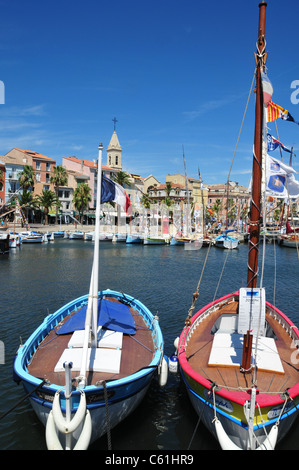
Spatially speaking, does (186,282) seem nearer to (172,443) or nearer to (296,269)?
(296,269)

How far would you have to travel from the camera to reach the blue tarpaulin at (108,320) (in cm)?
1334

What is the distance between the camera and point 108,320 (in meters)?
13.7

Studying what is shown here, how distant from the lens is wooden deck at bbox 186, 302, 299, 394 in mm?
10016

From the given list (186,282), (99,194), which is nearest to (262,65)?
(99,194)

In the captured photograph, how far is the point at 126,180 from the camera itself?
109 meters

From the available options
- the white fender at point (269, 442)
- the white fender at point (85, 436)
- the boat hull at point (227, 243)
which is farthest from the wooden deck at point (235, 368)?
the boat hull at point (227, 243)

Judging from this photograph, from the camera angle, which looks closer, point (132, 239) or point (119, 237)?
point (132, 239)

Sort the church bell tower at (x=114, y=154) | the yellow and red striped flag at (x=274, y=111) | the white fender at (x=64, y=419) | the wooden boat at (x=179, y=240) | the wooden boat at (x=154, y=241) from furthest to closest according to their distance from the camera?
1. the church bell tower at (x=114, y=154)
2. the wooden boat at (x=154, y=241)
3. the wooden boat at (x=179, y=240)
4. the yellow and red striped flag at (x=274, y=111)
5. the white fender at (x=64, y=419)

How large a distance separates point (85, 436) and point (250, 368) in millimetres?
5408

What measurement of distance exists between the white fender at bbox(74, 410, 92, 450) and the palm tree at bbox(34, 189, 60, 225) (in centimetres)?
8236

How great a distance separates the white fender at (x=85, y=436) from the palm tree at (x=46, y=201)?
82355mm

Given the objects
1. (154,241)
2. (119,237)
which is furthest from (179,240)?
(119,237)

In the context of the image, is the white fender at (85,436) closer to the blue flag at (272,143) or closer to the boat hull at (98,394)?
the boat hull at (98,394)

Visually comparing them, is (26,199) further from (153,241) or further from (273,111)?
(273,111)
